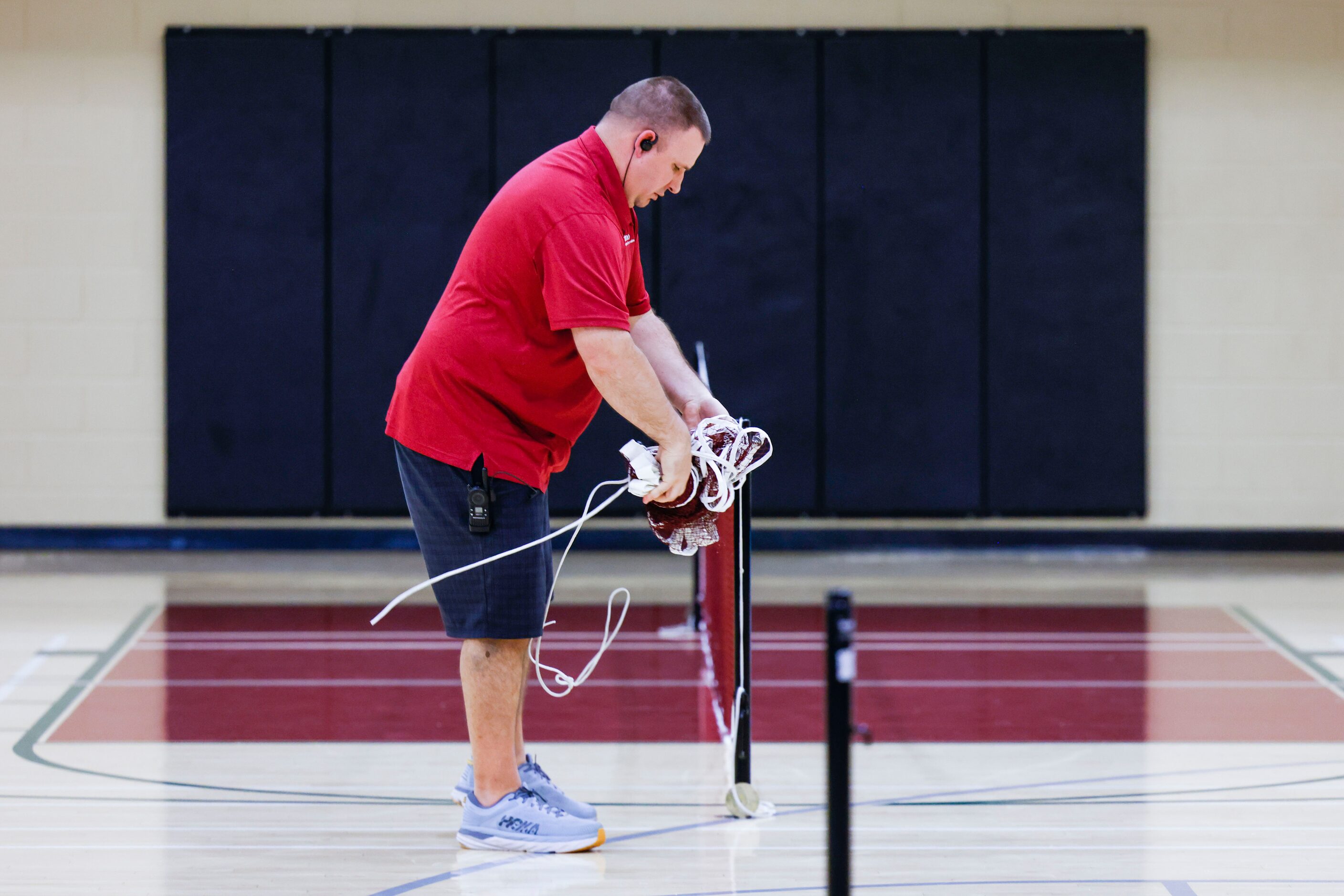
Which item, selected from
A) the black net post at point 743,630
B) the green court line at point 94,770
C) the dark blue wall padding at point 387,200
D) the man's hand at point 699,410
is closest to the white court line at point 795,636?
the green court line at point 94,770

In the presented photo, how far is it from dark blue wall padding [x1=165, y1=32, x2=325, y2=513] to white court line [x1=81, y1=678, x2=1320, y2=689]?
10.7 ft

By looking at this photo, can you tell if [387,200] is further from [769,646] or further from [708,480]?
[708,480]

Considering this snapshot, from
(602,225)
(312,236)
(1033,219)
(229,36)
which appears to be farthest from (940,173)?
(602,225)

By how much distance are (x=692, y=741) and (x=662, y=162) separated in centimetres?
190

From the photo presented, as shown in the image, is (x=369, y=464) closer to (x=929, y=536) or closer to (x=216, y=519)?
(x=216, y=519)

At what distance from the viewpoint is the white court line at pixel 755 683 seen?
499 centimetres

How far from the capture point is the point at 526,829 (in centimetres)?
310

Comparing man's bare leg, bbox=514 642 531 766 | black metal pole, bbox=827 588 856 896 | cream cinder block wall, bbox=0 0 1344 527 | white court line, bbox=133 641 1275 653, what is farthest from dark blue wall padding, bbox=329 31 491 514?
black metal pole, bbox=827 588 856 896

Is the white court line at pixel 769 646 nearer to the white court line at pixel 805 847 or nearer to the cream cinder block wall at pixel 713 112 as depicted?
the white court line at pixel 805 847

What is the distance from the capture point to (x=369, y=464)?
8203 millimetres

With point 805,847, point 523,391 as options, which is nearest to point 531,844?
point 805,847

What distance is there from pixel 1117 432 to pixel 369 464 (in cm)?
424

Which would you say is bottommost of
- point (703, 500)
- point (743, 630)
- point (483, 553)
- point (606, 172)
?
point (743, 630)

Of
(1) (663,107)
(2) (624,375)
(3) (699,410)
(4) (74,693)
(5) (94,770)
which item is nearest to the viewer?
(2) (624,375)
